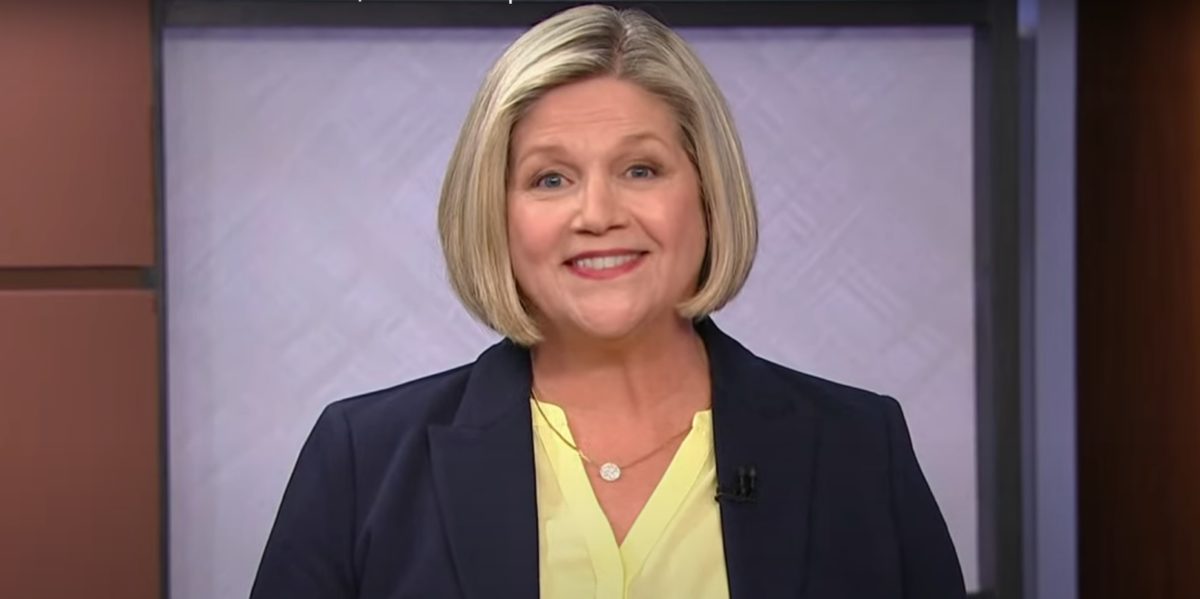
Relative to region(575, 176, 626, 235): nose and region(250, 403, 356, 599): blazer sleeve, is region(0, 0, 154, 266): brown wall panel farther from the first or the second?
region(575, 176, 626, 235): nose

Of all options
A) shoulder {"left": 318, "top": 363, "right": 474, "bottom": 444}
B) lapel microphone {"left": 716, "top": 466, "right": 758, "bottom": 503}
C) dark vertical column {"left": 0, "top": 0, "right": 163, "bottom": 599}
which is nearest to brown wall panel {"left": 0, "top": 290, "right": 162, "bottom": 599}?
dark vertical column {"left": 0, "top": 0, "right": 163, "bottom": 599}

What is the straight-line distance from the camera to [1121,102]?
8.36ft

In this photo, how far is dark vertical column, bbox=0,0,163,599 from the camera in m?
2.31

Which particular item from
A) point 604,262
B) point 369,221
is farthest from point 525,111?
point 369,221

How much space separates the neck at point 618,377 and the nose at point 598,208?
142mm

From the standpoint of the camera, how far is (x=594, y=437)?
3.99 feet

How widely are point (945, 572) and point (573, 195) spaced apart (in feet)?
1.63

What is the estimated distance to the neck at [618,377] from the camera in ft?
4.05

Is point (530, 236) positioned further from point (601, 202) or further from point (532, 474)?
point (532, 474)

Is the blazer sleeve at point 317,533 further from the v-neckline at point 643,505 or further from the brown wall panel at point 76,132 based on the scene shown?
the brown wall panel at point 76,132

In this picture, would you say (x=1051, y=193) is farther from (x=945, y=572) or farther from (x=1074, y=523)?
(x=945, y=572)

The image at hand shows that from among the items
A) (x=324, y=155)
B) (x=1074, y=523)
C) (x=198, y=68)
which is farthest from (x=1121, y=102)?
(x=198, y=68)

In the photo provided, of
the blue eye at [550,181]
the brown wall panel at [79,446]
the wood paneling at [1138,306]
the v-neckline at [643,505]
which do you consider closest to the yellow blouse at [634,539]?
the v-neckline at [643,505]

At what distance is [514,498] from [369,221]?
1.31m
